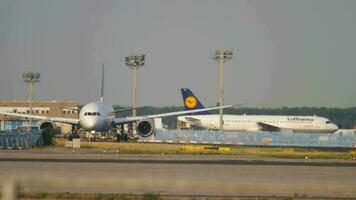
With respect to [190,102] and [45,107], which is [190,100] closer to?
[190,102]

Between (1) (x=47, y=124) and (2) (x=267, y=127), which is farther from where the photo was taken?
(2) (x=267, y=127)

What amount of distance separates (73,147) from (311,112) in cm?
13406

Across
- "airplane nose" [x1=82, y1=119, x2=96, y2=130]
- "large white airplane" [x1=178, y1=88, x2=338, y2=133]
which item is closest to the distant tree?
"airplane nose" [x1=82, y1=119, x2=96, y2=130]

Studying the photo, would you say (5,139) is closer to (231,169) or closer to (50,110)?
(231,169)

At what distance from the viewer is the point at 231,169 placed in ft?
115

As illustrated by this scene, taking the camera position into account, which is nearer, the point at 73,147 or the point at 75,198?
the point at 75,198

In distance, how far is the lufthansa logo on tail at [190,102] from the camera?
4868 inches

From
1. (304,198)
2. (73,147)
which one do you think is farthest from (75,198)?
(73,147)

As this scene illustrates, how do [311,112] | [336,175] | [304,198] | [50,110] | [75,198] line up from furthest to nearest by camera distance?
[311,112] < [50,110] < [336,175] < [304,198] < [75,198]

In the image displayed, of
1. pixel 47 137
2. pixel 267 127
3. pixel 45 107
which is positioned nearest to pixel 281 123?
pixel 267 127

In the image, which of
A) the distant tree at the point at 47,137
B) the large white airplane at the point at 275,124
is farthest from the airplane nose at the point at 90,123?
the large white airplane at the point at 275,124

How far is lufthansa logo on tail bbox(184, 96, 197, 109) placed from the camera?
124m

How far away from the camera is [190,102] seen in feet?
406

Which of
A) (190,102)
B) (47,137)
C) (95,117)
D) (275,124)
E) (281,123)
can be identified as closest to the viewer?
(47,137)
